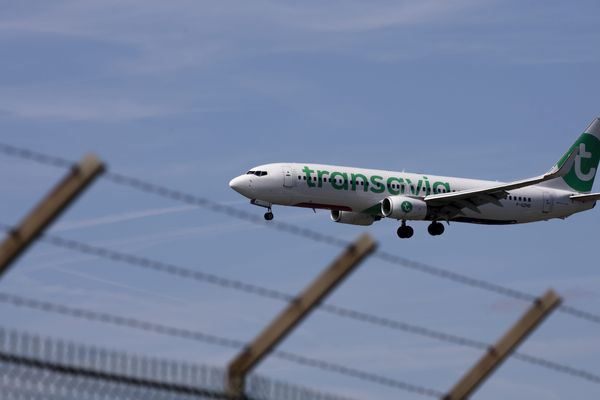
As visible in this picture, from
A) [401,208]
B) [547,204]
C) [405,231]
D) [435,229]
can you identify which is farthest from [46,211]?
[547,204]

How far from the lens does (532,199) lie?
94.5 meters

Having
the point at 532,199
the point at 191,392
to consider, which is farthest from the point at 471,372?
the point at 532,199

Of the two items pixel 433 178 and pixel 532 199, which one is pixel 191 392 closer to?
pixel 433 178

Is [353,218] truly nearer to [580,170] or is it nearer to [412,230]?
[412,230]

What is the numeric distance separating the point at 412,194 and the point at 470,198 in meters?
3.76

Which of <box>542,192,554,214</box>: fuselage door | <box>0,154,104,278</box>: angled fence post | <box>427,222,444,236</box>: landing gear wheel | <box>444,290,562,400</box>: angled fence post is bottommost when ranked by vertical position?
<box>542,192,554,214</box>: fuselage door

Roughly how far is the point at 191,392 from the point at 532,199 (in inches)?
3213

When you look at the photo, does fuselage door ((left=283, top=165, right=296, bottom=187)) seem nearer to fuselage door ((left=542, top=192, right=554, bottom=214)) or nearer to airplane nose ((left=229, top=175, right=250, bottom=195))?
airplane nose ((left=229, top=175, right=250, bottom=195))

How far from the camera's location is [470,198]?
87250 millimetres

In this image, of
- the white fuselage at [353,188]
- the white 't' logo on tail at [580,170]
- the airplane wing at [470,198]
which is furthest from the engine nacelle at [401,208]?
the white 't' logo on tail at [580,170]

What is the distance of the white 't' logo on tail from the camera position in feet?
333

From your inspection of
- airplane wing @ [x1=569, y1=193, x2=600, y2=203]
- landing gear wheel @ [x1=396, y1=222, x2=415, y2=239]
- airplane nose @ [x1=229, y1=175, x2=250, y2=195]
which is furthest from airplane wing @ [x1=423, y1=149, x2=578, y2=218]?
airplane nose @ [x1=229, y1=175, x2=250, y2=195]

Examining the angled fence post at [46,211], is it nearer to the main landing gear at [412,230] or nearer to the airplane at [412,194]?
the airplane at [412,194]

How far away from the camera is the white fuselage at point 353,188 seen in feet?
262
